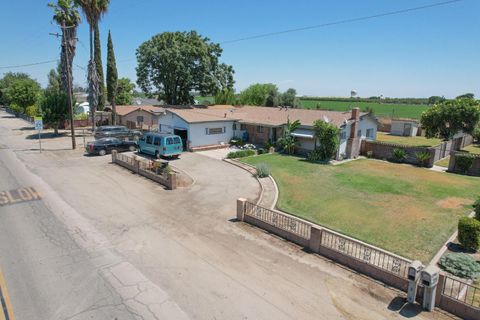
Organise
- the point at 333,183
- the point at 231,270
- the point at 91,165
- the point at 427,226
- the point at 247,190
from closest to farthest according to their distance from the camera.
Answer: the point at 231,270 < the point at 427,226 < the point at 247,190 < the point at 333,183 < the point at 91,165

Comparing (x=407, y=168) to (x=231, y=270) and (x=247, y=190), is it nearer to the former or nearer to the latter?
(x=247, y=190)

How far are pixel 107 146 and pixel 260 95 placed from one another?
3432 centimetres

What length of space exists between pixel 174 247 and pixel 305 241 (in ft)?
15.6

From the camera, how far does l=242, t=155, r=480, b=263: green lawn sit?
12.1 m

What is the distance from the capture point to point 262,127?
31328 millimetres

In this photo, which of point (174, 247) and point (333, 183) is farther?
point (333, 183)

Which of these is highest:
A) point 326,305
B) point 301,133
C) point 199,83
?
point 199,83

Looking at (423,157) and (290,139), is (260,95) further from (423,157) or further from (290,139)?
(423,157)

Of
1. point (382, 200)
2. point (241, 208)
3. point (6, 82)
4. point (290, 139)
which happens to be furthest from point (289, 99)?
point (6, 82)

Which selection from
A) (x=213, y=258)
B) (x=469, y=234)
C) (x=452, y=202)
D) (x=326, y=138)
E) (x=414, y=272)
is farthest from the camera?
(x=326, y=138)

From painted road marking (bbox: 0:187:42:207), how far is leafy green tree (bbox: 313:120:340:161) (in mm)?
19845

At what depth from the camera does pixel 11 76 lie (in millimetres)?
101688

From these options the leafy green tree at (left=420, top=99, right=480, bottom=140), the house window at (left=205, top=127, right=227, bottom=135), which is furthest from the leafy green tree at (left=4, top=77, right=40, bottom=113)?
the leafy green tree at (left=420, top=99, right=480, bottom=140)

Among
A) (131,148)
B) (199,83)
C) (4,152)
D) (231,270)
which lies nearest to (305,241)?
(231,270)
